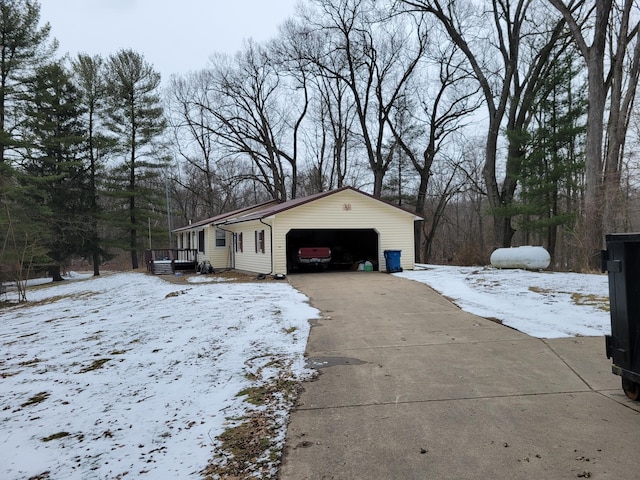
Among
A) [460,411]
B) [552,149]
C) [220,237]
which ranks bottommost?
[460,411]

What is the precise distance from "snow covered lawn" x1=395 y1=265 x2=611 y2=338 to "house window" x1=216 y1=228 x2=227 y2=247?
1294 cm

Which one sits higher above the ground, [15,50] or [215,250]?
[15,50]

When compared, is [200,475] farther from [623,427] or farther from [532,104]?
[532,104]

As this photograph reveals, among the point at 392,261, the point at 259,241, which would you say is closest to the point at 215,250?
the point at 259,241

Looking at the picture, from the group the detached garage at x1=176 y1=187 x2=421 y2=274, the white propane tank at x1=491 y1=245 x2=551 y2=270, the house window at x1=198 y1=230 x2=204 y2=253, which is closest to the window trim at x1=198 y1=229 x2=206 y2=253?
the house window at x1=198 y1=230 x2=204 y2=253

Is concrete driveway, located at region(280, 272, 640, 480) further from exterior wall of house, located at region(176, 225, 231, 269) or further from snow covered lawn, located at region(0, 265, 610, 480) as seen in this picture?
exterior wall of house, located at region(176, 225, 231, 269)

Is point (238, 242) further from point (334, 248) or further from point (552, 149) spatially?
point (552, 149)

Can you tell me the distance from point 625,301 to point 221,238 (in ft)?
71.1

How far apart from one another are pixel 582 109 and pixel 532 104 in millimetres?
2557

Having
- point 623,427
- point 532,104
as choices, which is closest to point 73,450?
point 623,427

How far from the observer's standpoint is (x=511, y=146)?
21.8m

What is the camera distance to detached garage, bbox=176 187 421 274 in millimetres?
17203

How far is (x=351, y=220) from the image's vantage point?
18.3 m

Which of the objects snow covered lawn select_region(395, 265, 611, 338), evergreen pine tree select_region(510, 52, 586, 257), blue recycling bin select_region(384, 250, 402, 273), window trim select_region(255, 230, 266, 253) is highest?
evergreen pine tree select_region(510, 52, 586, 257)
